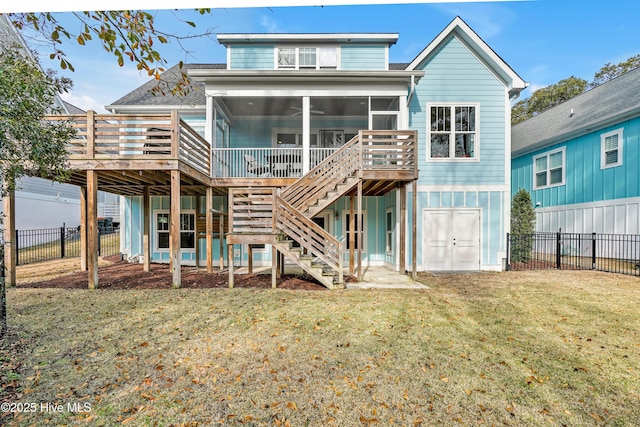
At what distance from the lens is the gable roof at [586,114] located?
10738 millimetres

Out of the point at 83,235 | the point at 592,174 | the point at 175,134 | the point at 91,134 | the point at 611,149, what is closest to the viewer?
the point at 91,134

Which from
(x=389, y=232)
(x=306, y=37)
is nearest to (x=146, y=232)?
(x=389, y=232)

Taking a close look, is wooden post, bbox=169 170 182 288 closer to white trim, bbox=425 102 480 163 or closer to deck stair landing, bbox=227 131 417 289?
deck stair landing, bbox=227 131 417 289

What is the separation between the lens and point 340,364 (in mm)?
3291

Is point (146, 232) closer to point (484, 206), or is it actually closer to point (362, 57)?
point (362, 57)

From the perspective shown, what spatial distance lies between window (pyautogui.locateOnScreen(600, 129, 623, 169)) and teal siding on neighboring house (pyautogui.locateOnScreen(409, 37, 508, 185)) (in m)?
4.90

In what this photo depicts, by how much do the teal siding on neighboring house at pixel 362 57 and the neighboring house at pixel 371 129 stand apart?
36 millimetres

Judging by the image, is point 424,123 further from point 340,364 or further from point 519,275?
point 340,364

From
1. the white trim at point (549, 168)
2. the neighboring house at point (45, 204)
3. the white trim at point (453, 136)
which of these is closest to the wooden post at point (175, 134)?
the white trim at point (453, 136)

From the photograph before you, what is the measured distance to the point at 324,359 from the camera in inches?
134

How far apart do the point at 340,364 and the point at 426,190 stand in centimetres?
746

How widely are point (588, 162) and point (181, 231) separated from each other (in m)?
15.9

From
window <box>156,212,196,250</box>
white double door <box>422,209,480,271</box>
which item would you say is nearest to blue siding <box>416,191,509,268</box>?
white double door <box>422,209,480,271</box>

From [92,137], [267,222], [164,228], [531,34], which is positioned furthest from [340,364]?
[164,228]
